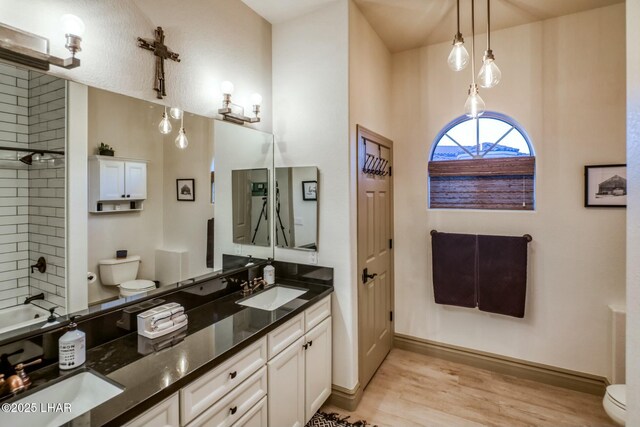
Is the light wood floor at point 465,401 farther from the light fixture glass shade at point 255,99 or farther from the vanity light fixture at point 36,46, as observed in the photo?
the vanity light fixture at point 36,46

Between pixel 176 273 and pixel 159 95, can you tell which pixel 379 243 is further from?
pixel 159 95

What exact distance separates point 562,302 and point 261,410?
2.62 meters

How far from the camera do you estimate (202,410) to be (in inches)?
52.7

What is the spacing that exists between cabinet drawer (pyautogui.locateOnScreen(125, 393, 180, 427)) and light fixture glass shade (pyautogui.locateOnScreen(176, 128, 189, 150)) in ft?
4.59

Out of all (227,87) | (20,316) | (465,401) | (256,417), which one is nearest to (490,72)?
(227,87)

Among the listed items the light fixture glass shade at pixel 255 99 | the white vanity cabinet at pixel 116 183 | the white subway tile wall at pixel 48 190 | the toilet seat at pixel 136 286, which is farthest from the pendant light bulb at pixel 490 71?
the toilet seat at pixel 136 286

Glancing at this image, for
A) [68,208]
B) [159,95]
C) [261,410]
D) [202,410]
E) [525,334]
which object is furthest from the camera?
[525,334]

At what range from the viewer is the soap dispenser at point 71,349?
1276 millimetres

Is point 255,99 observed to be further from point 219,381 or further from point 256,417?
point 256,417

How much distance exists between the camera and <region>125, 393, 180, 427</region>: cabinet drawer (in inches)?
43.7

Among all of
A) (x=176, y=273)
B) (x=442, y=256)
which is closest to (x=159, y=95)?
(x=176, y=273)

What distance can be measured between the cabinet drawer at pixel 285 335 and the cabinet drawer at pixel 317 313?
0.22ft

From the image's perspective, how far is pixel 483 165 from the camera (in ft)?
9.70

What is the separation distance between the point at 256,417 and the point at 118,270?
106cm
